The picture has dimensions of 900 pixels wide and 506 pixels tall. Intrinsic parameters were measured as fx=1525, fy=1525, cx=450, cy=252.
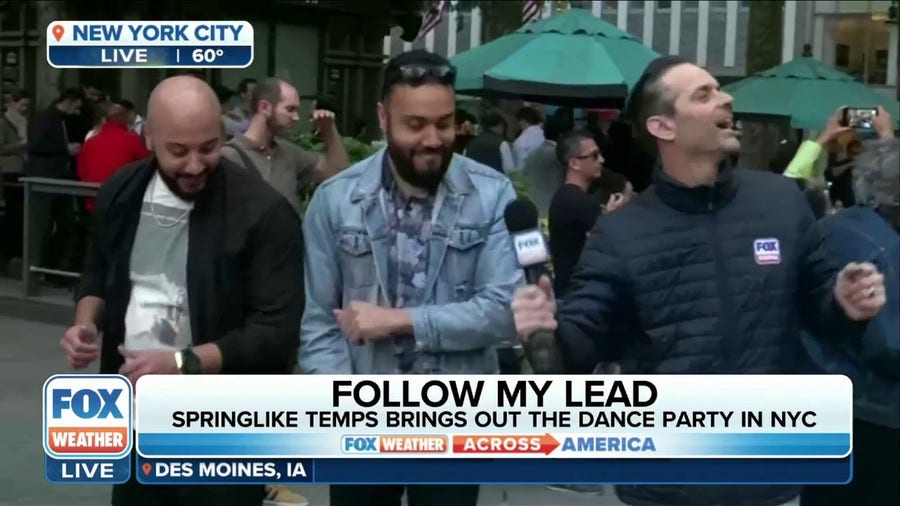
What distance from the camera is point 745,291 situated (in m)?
2.75

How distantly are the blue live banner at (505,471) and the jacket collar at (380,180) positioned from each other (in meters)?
0.52

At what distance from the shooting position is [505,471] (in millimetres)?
2816

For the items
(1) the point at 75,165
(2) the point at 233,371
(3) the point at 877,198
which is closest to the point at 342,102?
A: (3) the point at 877,198

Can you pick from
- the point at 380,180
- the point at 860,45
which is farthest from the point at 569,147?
the point at 860,45

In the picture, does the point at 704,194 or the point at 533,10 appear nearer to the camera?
the point at 704,194

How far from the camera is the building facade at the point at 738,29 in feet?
93.4

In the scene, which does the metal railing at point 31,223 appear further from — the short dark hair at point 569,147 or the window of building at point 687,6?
the window of building at point 687,6

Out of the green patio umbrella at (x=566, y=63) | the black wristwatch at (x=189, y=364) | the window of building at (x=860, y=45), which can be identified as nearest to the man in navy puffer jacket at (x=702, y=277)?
the black wristwatch at (x=189, y=364)

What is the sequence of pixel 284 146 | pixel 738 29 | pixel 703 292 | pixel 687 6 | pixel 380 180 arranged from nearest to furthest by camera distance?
pixel 703 292 < pixel 380 180 < pixel 284 146 < pixel 738 29 < pixel 687 6

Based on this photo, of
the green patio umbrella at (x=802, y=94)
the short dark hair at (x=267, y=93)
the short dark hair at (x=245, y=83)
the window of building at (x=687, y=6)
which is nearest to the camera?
the short dark hair at (x=245, y=83)

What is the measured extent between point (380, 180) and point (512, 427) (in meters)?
0.56

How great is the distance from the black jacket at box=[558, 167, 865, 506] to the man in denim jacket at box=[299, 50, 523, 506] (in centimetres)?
18

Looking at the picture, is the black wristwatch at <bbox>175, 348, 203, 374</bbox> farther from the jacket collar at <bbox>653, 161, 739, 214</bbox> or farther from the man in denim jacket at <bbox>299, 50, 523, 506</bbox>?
the jacket collar at <bbox>653, 161, 739, 214</bbox>

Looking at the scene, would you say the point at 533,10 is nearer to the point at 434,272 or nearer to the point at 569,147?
the point at 569,147
